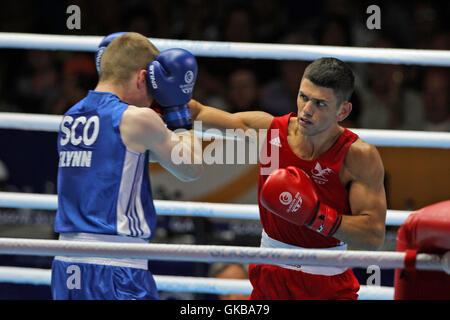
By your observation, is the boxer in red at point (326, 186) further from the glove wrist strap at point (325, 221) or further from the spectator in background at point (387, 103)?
the spectator in background at point (387, 103)

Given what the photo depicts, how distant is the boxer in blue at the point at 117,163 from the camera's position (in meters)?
2.15

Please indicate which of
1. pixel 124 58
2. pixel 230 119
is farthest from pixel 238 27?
pixel 124 58

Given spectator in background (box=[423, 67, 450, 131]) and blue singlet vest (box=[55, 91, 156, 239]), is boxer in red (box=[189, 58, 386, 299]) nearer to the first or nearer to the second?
blue singlet vest (box=[55, 91, 156, 239])

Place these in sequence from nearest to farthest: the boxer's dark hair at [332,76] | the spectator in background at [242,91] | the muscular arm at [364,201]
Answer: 1. the muscular arm at [364,201]
2. the boxer's dark hair at [332,76]
3. the spectator in background at [242,91]

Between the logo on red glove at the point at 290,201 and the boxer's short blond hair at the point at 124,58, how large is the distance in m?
0.69

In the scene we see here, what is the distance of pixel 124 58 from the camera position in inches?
89.8

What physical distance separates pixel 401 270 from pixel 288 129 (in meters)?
0.79

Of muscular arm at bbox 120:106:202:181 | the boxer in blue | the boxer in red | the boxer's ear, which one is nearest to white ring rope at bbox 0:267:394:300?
the boxer in red

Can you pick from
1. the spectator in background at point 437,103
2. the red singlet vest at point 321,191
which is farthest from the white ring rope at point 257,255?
the spectator in background at point 437,103

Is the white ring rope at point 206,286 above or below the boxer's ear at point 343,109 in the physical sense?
below

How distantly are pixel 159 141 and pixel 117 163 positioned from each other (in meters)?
0.16

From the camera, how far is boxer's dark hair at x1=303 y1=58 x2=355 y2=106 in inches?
93.4

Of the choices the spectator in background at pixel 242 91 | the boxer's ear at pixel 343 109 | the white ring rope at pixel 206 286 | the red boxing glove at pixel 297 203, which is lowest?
the white ring rope at pixel 206 286

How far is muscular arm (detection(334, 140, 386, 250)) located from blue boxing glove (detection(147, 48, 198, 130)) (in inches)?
25.3
